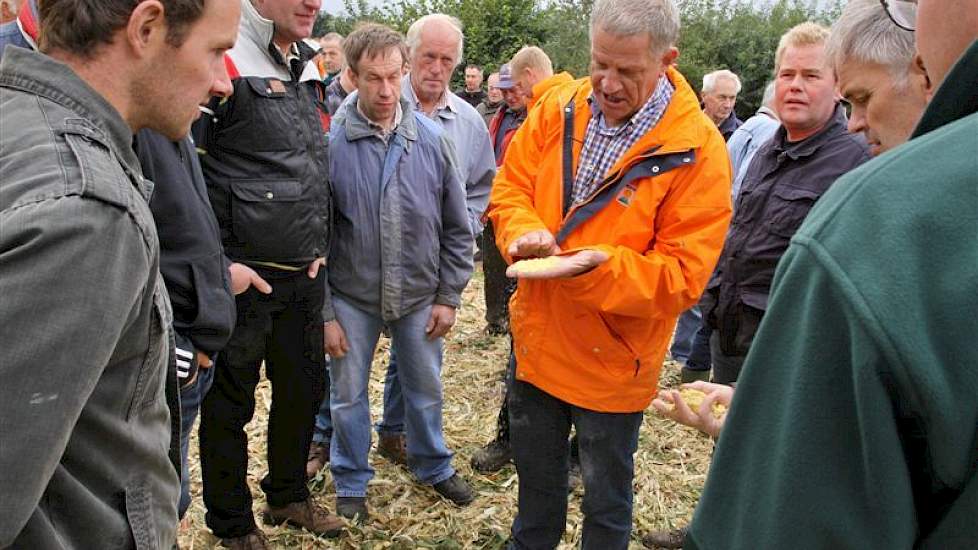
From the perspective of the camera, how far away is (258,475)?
4262 mm

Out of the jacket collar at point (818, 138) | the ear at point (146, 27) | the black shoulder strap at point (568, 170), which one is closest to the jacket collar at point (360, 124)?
the black shoulder strap at point (568, 170)

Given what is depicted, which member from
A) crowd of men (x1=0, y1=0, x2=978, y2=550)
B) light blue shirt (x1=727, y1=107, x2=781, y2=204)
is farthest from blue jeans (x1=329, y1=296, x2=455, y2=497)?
light blue shirt (x1=727, y1=107, x2=781, y2=204)

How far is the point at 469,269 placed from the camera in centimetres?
400

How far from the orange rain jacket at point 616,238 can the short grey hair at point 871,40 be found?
593 millimetres

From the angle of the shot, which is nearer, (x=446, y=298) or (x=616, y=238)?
(x=616, y=238)

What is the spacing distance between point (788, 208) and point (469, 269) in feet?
5.43

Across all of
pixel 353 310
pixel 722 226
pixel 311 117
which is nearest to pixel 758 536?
pixel 722 226

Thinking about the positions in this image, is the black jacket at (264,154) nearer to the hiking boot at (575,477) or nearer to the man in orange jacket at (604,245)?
the man in orange jacket at (604,245)

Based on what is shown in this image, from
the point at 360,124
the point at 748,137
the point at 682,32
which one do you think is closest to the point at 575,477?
the point at 360,124

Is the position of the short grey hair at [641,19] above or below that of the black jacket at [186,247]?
above

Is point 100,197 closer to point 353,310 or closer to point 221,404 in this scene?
point 221,404

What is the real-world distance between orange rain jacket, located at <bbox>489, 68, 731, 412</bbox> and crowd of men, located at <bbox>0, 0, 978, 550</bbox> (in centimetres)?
1

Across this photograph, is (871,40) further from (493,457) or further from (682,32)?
(682,32)

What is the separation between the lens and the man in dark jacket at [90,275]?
106 cm
